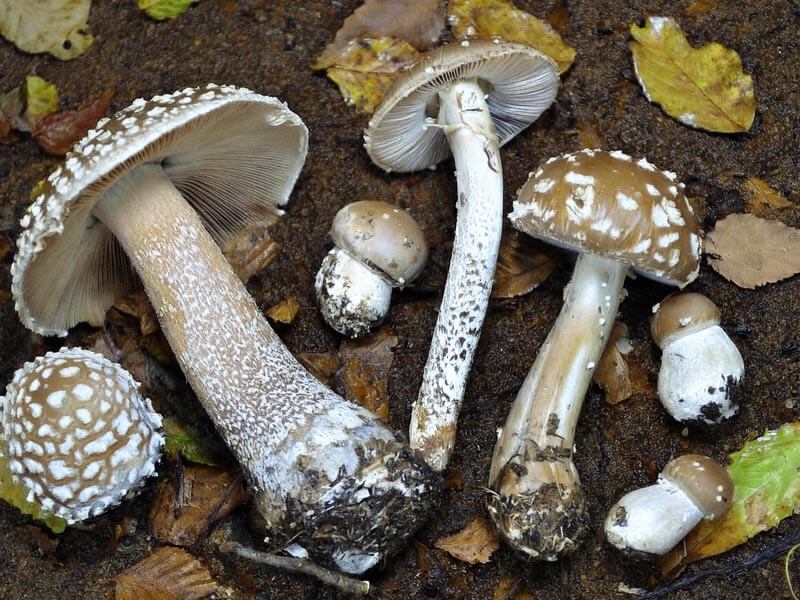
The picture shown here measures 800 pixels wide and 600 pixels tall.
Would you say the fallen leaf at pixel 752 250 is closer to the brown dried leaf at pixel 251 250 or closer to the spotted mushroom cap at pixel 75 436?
the brown dried leaf at pixel 251 250

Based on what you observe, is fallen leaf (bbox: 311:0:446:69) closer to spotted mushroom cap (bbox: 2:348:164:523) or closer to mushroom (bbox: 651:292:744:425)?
mushroom (bbox: 651:292:744:425)

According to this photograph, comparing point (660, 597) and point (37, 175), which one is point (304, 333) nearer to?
point (37, 175)

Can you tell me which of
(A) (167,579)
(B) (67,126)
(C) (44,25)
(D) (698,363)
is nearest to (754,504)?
(D) (698,363)

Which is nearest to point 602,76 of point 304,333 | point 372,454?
point 304,333

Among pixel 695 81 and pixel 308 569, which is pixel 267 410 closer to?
pixel 308 569

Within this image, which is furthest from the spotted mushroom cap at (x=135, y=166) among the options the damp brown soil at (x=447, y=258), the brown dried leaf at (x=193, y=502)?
the brown dried leaf at (x=193, y=502)
